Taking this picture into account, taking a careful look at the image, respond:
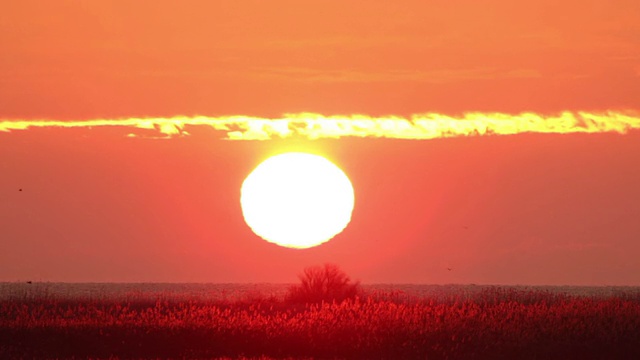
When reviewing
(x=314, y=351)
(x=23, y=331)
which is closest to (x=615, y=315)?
(x=314, y=351)

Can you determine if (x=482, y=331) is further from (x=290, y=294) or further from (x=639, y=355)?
(x=290, y=294)

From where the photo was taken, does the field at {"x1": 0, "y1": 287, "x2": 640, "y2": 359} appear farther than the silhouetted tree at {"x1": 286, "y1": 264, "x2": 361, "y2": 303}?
No

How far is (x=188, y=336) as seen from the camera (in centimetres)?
2842

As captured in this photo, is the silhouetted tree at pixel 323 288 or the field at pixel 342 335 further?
the silhouetted tree at pixel 323 288

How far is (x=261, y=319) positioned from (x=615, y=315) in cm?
902

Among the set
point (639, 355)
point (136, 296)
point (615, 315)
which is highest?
point (136, 296)

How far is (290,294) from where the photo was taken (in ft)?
148

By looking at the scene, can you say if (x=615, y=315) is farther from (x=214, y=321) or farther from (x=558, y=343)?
(x=214, y=321)

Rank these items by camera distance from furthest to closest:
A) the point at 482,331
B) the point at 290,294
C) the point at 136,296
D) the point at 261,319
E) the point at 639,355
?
1. the point at 290,294
2. the point at 136,296
3. the point at 261,319
4. the point at 482,331
5. the point at 639,355

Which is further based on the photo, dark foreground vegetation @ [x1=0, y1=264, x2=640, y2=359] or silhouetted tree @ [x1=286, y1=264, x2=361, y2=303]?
silhouetted tree @ [x1=286, y1=264, x2=361, y2=303]

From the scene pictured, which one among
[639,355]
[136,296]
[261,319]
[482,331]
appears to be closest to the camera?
[639,355]

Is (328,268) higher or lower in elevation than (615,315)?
higher

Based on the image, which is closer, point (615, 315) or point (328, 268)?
point (615, 315)

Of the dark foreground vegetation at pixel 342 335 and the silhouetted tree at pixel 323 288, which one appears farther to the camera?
the silhouetted tree at pixel 323 288
